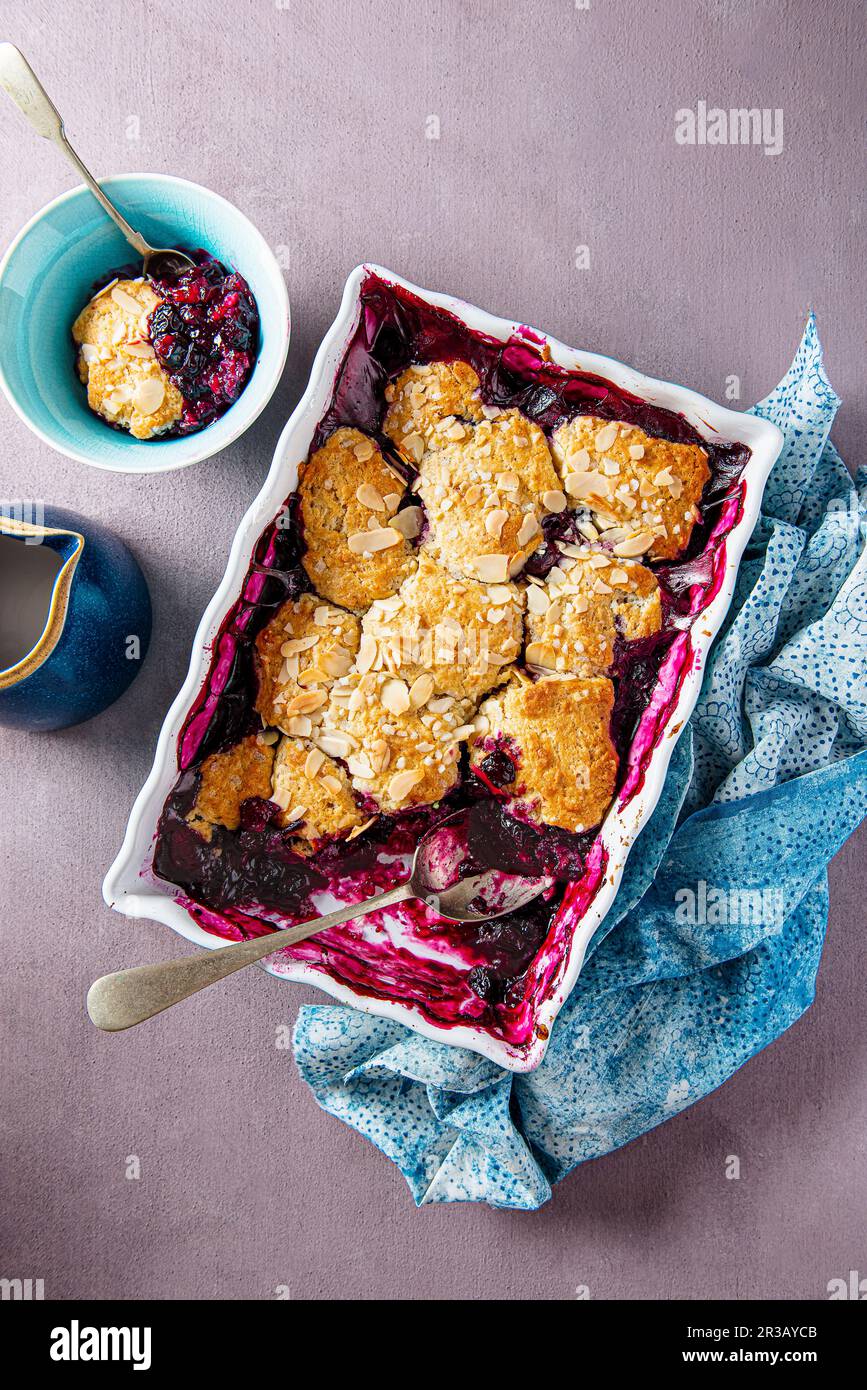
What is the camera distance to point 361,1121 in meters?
1.77

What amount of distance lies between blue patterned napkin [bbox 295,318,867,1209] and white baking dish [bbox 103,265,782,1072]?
140 millimetres

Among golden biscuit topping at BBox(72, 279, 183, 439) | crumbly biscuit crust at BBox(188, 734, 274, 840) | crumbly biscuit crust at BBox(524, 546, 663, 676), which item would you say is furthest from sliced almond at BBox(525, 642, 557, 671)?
golden biscuit topping at BBox(72, 279, 183, 439)

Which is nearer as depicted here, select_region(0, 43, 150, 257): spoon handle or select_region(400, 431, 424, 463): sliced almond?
select_region(0, 43, 150, 257): spoon handle

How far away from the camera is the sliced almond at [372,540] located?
61.4 inches

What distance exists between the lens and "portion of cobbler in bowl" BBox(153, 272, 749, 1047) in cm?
155

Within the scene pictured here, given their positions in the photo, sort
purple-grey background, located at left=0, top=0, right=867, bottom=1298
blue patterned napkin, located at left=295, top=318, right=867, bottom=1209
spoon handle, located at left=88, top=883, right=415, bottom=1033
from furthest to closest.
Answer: purple-grey background, located at left=0, top=0, right=867, bottom=1298 < blue patterned napkin, located at left=295, top=318, right=867, bottom=1209 < spoon handle, located at left=88, top=883, right=415, bottom=1033

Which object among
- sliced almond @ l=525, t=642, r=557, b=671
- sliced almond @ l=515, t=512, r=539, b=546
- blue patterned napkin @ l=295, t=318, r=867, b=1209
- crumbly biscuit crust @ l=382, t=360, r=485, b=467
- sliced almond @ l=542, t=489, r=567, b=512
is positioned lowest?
blue patterned napkin @ l=295, t=318, r=867, b=1209

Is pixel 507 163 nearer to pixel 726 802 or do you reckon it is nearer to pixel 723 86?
pixel 723 86

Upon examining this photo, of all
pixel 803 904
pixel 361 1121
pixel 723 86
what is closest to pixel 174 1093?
pixel 361 1121

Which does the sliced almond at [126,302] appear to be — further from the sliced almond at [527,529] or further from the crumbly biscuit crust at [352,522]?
the sliced almond at [527,529]

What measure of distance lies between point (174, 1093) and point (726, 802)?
44.9 inches

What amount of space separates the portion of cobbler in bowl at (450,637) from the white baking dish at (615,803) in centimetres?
2

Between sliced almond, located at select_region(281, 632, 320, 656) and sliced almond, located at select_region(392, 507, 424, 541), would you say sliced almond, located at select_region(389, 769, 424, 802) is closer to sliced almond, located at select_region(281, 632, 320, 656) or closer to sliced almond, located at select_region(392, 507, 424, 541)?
sliced almond, located at select_region(281, 632, 320, 656)

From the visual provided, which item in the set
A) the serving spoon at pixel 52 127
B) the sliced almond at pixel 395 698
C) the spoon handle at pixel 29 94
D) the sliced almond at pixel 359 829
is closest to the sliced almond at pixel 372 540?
the sliced almond at pixel 395 698
